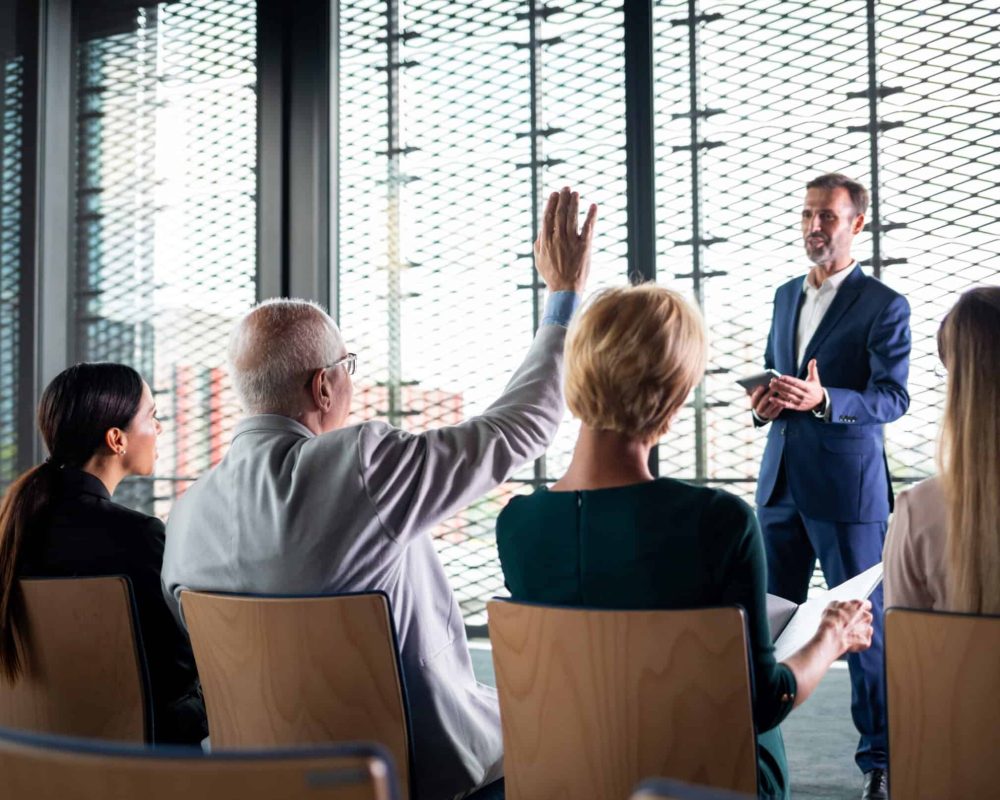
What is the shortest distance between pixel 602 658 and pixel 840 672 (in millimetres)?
3709

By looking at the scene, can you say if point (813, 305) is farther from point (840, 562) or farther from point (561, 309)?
point (561, 309)

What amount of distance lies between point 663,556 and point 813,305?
94.3 inches

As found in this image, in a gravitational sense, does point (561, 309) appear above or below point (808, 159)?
below

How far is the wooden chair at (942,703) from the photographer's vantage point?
1408 mm

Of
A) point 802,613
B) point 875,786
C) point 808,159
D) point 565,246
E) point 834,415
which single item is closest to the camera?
point 802,613

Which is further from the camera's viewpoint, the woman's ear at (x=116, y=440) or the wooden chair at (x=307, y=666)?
the woman's ear at (x=116, y=440)

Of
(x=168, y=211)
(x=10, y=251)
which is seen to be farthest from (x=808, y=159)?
(x=10, y=251)

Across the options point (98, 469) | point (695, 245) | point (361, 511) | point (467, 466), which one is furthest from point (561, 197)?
point (695, 245)

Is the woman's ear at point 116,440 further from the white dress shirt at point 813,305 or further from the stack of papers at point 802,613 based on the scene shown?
the white dress shirt at point 813,305

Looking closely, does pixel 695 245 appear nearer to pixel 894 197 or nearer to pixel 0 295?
pixel 894 197

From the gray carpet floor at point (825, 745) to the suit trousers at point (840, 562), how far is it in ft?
0.42

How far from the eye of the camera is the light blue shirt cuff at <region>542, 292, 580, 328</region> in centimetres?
211

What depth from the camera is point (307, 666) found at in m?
1.70

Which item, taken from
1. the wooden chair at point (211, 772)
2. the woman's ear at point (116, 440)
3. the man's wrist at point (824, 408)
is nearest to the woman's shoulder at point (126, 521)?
the woman's ear at point (116, 440)
